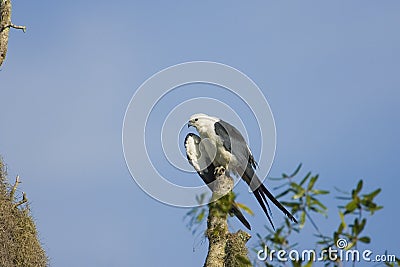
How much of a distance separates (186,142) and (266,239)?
5.41 meters

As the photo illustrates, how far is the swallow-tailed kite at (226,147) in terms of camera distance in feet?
30.6

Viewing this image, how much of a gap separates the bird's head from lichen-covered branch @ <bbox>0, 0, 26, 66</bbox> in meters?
3.57

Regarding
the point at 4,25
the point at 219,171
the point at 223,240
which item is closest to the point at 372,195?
the point at 223,240

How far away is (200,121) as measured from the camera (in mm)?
9547

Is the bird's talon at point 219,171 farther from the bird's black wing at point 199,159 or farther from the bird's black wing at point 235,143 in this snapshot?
the bird's black wing at point 235,143

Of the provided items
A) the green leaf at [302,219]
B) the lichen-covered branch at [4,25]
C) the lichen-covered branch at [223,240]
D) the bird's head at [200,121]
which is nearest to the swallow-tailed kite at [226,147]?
the bird's head at [200,121]

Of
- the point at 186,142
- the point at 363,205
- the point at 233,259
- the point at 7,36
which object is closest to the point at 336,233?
the point at 363,205

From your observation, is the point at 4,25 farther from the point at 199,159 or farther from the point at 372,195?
the point at 372,195

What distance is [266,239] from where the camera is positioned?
3.82m

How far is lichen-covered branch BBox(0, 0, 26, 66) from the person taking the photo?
38.3 feet

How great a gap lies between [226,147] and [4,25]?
4238mm

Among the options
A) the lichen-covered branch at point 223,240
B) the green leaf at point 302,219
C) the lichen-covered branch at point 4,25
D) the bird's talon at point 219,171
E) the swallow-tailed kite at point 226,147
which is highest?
the lichen-covered branch at point 4,25

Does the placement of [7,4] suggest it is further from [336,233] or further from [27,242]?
[336,233]

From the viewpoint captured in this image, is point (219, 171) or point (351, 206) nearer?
point (351, 206)
